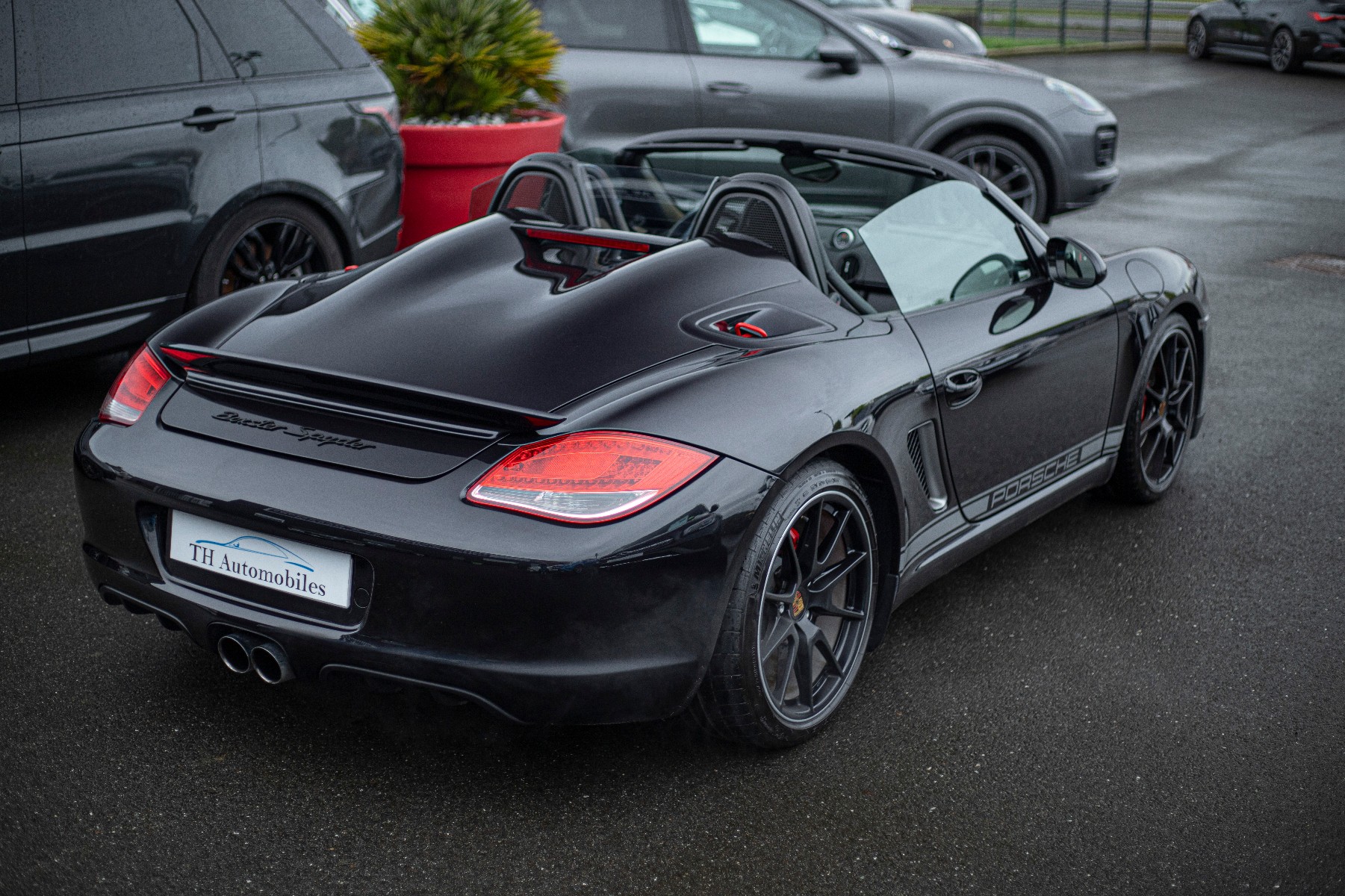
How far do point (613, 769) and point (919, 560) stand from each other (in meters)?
0.95

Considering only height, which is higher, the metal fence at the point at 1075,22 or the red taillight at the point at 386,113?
the red taillight at the point at 386,113

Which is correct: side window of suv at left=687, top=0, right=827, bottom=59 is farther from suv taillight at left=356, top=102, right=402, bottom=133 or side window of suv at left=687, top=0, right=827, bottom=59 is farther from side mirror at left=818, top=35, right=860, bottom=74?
suv taillight at left=356, top=102, right=402, bottom=133

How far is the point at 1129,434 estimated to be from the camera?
4.37m

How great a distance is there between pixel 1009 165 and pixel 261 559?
7112 mm

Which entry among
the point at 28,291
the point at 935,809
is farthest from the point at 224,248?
the point at 935,809

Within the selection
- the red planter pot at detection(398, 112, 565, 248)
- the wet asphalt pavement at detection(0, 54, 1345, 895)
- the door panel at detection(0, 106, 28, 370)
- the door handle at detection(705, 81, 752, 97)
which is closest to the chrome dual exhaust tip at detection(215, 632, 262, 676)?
the wet asphalt pavement at detection(0, 54, 1345, 895)

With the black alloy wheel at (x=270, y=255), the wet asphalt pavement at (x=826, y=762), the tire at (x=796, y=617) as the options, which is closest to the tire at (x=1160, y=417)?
the wet asphalt pavement at (x=826, y=762)

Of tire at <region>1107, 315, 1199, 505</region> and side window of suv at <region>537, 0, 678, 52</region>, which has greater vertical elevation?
side window of suv at <region>537, 0, 678, 52</region>

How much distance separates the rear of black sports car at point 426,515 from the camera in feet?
8.43

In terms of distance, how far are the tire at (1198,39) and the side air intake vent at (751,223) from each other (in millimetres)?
21627

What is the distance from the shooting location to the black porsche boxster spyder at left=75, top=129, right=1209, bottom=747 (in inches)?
102

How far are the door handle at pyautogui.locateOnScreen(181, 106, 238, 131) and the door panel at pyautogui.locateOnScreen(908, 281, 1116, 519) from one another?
327 cm

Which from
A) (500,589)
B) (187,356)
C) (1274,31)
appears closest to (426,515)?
(500,589)

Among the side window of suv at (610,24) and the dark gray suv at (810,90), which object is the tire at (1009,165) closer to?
the dark gray suv at (810,90)
